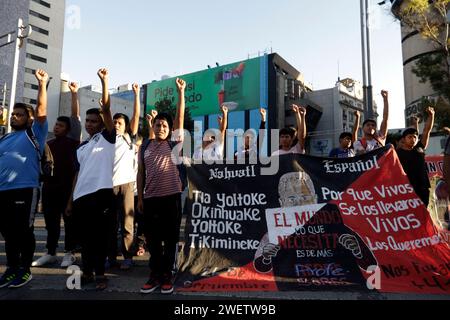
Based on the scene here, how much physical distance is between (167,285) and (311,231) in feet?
5.09

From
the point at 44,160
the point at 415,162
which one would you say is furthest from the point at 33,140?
the point at 415,162

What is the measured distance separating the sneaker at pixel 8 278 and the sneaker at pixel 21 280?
0.03 meters

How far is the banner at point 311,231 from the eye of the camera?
133 inches

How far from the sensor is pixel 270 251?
3650 millimetres

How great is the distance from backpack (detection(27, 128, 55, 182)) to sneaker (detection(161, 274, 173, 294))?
5.83 feet

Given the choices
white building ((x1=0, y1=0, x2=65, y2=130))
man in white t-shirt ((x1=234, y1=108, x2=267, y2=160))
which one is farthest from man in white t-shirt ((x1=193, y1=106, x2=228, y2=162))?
white building ((x1=0, y1=0, x2=65, y2=130))

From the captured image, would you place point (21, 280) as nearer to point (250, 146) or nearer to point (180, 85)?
point (180, 85)

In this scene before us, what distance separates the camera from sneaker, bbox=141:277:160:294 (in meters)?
3.23

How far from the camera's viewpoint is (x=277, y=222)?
3797 millimetres

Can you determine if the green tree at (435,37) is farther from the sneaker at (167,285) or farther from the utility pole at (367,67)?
the sneaker at (167,285)

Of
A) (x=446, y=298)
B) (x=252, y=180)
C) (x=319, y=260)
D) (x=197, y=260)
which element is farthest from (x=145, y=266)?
(x=446, y=298)

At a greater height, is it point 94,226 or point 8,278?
point 94,226

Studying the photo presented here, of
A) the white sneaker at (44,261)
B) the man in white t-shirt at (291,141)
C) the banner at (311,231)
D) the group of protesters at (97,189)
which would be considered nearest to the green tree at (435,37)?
the man in white t-shirt at (291,141)

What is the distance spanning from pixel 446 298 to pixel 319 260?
1.09 metres
